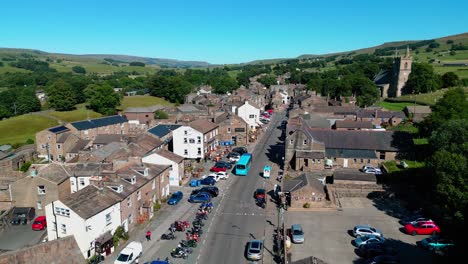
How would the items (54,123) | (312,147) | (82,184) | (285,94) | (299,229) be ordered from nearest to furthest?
(299,229), (82,184), (312,147), (54,123), (285,94)

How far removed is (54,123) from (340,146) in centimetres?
8179

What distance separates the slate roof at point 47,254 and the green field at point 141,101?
10582cm

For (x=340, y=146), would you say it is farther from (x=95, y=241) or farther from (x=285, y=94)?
(x=285, y=94)

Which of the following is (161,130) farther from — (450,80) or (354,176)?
(450,80)

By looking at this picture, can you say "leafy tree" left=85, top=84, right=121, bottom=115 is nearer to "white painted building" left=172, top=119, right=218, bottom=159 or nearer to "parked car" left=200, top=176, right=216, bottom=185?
"white painted building" left=172, top=119, right=218, bottom=159

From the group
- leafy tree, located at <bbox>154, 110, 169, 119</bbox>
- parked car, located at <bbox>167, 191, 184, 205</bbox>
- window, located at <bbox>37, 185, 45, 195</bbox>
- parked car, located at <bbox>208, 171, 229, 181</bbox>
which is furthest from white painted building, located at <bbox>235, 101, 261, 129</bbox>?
window, located at <bbox>37, 185, 45, 195</bbox>

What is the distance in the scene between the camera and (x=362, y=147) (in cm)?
5109

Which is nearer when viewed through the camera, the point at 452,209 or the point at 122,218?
the point at 452,209

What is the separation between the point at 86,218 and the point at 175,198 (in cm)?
1343

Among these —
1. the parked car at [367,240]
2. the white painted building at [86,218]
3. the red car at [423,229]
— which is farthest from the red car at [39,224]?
the red car at [423,229]

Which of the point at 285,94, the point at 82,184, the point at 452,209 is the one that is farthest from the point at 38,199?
the point at 285,94

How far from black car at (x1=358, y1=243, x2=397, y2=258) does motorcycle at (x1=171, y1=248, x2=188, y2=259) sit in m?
13.9

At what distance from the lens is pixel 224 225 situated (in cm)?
3375

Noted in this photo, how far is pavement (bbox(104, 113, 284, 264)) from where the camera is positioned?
28.6 m
